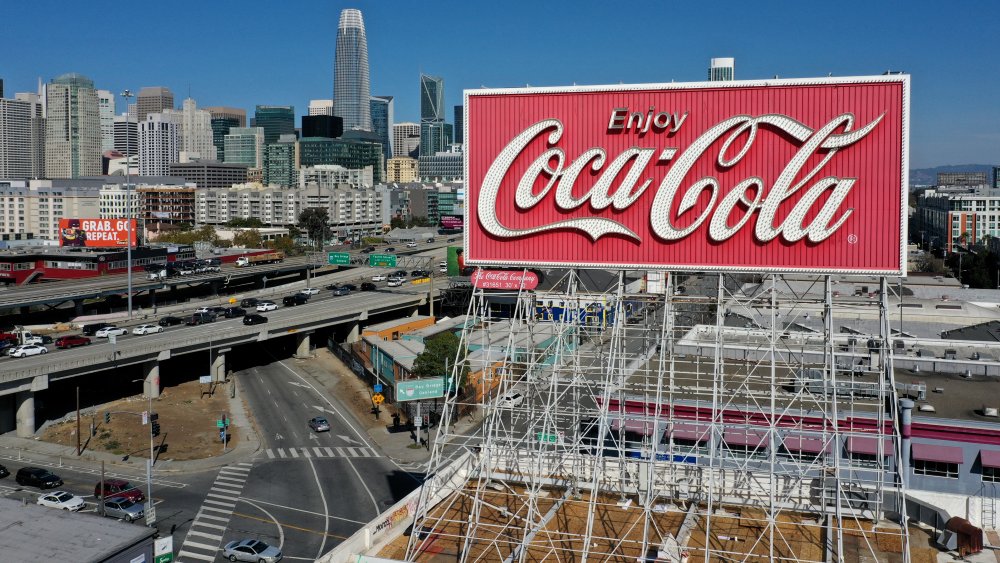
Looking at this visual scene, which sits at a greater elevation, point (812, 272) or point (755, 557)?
point (812, 272)

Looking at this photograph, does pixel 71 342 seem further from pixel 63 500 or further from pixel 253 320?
pixel 63 500

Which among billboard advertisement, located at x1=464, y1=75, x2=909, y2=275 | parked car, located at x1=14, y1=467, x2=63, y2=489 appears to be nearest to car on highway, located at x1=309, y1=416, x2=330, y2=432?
parked car, located at x1=14, y1=467, x2=63, y2=489

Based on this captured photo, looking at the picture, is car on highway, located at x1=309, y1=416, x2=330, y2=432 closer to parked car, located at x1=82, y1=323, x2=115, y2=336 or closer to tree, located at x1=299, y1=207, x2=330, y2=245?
parked car, located at x1=82, y1=323, x2=115, y2=336

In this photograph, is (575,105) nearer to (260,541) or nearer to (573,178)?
(573,178)

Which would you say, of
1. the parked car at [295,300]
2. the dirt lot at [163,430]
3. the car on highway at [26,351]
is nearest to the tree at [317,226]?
the parked car at [295,300]

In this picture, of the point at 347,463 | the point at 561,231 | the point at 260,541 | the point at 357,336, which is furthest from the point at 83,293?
the point at 561,231

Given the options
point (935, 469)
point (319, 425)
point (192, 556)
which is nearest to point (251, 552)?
point (192, 556)
